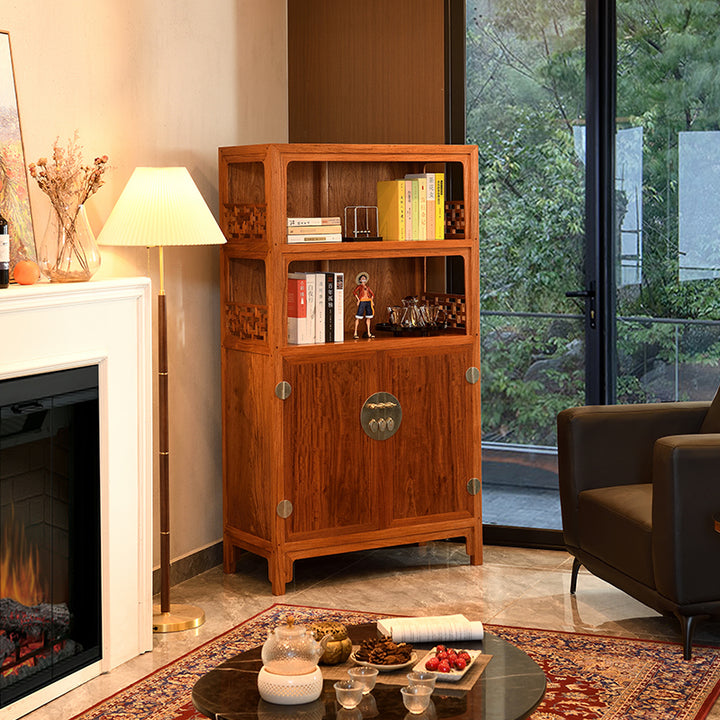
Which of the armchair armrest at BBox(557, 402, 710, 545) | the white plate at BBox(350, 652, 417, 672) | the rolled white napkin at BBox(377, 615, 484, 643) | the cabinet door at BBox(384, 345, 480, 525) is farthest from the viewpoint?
the cabinet door at BBox(384, 345, 480, 525)

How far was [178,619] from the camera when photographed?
159 inches

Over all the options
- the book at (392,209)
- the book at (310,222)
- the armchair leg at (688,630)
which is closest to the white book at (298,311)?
the book at (310,222)

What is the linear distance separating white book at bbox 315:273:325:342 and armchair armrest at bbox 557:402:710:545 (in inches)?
38.8

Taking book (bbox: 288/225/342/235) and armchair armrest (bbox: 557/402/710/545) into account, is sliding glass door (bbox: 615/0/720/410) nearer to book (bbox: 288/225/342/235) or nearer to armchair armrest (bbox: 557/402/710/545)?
armchair armrest (bbox: 557/402/710/545)

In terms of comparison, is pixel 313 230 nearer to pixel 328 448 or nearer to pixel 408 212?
pixel 408 212

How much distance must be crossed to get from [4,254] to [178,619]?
1501mm

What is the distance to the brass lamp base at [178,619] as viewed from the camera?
399 centimetres

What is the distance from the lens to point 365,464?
457 centimetres

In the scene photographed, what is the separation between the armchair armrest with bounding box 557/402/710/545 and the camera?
4211 millimetres

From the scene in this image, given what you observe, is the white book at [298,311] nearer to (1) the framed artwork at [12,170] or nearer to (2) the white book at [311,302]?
(2) the white book at [311,302]

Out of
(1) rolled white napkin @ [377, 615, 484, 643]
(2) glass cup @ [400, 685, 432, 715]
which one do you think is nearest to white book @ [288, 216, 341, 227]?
(1) rolled white napkin @ [377, 615, 484, 643]

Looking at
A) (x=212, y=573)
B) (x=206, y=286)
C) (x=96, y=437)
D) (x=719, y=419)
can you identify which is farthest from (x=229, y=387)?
(x=719, y=419)

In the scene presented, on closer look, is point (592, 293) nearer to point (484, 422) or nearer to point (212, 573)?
point (484, 422)

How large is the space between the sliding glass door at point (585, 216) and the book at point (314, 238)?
2.87 feet
